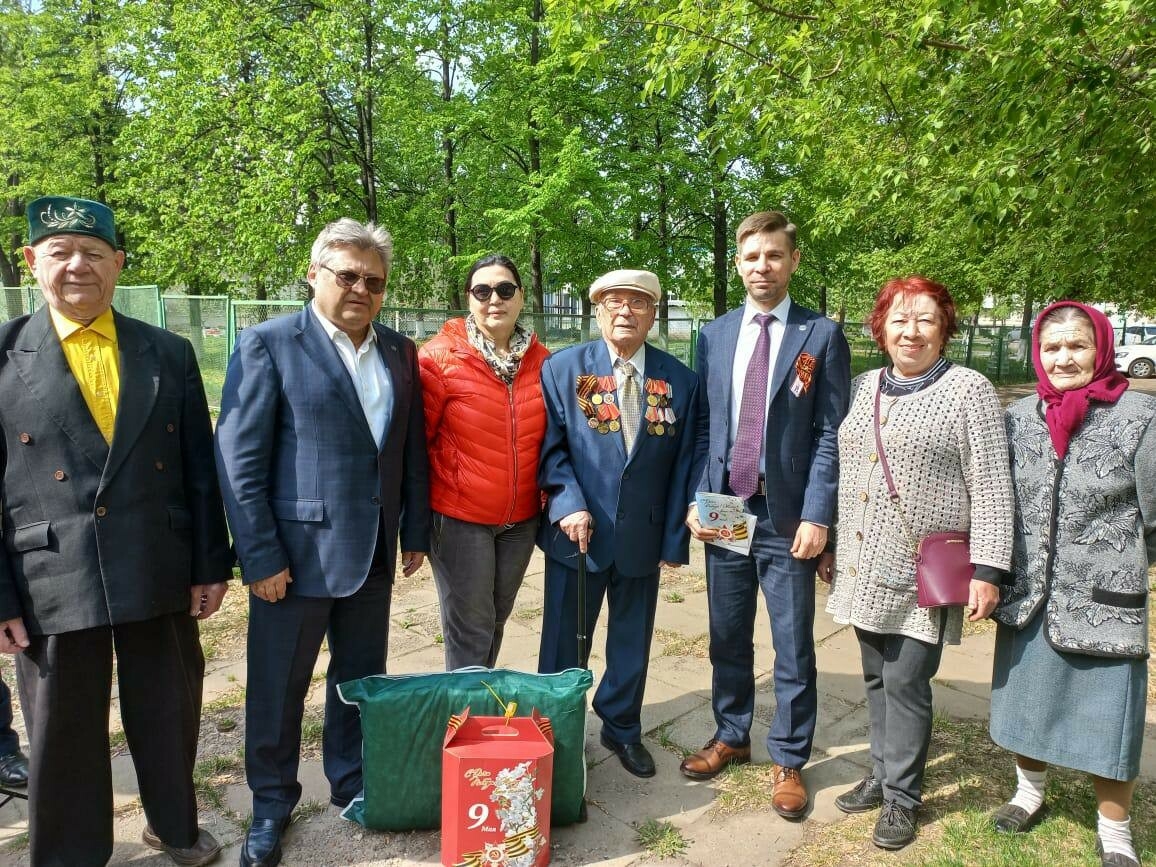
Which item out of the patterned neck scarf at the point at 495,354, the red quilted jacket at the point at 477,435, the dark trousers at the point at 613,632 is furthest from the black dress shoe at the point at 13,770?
the patterned neck scarf at the point at 495,354

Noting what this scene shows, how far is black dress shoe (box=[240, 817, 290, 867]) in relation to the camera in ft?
8.39

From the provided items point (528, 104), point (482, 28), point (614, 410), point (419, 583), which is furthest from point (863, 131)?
point (482, 28)

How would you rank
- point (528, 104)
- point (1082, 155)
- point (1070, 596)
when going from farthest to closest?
1. point (528, 104)
2. point (1082, 155)
3. point (1070, 596)

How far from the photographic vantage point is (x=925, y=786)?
3.14m

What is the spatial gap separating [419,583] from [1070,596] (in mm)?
4262

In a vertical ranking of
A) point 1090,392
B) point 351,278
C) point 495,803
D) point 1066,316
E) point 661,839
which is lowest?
point 661,839

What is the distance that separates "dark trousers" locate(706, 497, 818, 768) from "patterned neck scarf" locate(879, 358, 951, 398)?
63cm

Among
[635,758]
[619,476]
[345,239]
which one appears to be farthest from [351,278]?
[635,758]

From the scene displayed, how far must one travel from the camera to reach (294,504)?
8.56ft

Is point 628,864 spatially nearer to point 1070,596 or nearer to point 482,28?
point 1070,596

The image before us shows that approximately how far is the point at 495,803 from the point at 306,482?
123cm

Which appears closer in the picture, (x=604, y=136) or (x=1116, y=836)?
(x=1116, y=836)

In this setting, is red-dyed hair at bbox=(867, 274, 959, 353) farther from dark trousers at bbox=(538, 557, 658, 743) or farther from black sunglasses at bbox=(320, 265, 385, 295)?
black sunglasses at bbox=(320, 265, 385, 295)

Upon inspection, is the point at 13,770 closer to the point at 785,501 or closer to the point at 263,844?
the point at 263,844
